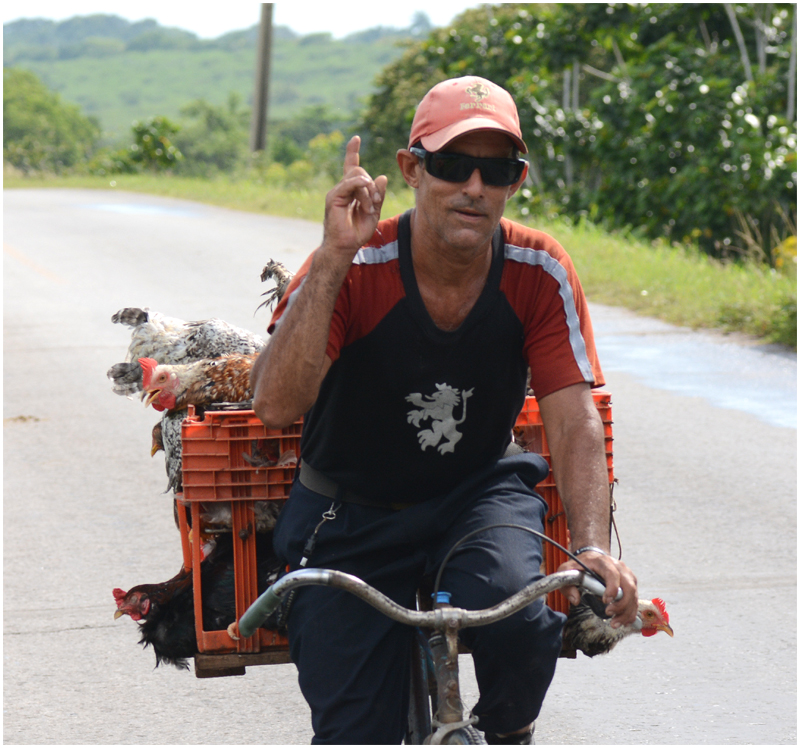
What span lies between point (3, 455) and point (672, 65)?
12.1m

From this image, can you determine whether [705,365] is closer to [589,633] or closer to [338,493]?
[589,633]

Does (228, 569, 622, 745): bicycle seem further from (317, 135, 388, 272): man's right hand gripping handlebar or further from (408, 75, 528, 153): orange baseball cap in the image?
(408, 75, 528, 153): orange baseball cap

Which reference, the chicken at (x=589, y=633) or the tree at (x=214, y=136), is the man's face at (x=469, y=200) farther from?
the tree at (x=214, y=136)

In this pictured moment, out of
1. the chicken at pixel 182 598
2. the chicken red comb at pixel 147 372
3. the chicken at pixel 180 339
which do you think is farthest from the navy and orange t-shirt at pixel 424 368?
the chicken at pixel 180 339

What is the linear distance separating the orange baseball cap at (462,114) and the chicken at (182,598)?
1.12 meters

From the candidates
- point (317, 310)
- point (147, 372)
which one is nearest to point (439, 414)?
Result: point (317, 310)

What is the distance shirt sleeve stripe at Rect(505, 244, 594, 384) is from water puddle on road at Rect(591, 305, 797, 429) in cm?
509

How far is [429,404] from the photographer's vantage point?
8.92ft

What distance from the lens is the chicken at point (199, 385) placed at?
332cm

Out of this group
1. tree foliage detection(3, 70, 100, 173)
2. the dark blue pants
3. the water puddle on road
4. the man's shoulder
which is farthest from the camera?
tree foliage detection(3, 70, 100, 173)

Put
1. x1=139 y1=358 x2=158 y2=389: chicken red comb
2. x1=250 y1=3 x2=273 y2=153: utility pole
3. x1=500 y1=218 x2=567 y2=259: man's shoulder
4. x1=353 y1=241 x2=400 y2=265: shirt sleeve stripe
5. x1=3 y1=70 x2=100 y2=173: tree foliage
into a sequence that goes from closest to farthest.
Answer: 1. x1=353 y1=241 x2=400 y2=265: shirt sleeve stripe
2. x1=500 y1=218 x2=567 y2=259: man's shoulder
3. x1=139 y1=358 x2=158 y2=389: chicken red comb
4. x1=250 y1=3 x2=273 y2=153: utility pole
5. x1=3 y1=70 x2=100 y2=173: tree foliage

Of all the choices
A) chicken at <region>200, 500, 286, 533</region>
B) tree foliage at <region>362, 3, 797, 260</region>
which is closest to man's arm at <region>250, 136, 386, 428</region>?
chicken at <region>200, 500, 286, 533</region>

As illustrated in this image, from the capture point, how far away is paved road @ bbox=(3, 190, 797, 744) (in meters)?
3.82

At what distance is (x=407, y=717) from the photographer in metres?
2.66
